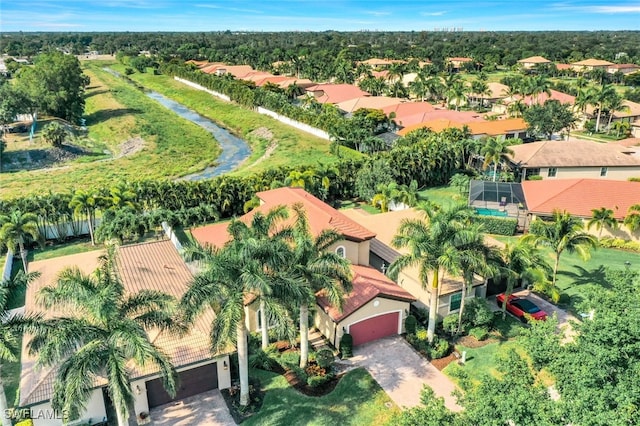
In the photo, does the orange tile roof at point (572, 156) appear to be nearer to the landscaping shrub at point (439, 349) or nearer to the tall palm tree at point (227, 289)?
the landscaping shrub at point (439, 349)

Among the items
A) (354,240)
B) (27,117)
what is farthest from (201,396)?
(27,117)

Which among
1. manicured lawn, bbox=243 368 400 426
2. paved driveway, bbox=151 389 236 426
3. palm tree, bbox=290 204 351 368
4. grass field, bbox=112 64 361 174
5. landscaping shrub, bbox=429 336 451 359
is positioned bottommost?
paved driveway, bbox=151 389 236 426

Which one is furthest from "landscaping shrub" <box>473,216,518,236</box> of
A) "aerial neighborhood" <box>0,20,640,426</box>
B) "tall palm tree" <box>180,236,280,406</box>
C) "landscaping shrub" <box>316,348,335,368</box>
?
"tall palm tree" <box>180,236,280,406</box>

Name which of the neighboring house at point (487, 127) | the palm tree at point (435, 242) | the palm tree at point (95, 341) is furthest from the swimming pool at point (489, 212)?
the palm tree at point (95, 341)

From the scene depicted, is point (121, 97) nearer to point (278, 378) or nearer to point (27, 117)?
point (27, 117)

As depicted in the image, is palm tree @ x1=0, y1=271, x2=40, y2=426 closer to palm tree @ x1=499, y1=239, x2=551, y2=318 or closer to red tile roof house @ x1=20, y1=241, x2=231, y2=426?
red tile roof house @ x1=20, y1=241, x2=231, y2=426

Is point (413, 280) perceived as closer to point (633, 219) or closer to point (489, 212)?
point (489, 212)

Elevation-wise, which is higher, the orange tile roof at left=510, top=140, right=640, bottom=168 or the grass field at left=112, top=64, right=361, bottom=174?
the orange tile roof at left=510, top=140, right=640, bottom=168
